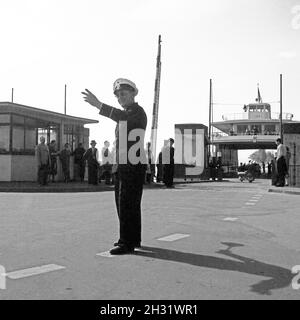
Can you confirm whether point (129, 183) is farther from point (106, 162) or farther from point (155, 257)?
point (106, 162)

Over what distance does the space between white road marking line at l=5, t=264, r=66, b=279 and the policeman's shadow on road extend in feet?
3.58

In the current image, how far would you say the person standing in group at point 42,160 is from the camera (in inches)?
706

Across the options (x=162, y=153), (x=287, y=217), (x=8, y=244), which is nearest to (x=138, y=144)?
(x=8, y=244)

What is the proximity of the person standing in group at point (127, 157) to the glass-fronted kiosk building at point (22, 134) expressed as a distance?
15028 millimetres

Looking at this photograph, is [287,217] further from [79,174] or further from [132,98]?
[79,174]

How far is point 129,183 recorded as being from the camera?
573 cm

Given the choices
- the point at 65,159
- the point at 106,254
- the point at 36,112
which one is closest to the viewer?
the point at 106,254

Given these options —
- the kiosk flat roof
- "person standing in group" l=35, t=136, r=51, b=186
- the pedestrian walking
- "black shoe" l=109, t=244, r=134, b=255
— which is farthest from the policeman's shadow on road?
the kiosk flat roof

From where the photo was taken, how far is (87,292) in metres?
4.01

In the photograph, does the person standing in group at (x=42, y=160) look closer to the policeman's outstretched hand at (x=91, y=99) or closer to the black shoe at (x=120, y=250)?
the policeman's outstretched hand at (x=91, y=99)

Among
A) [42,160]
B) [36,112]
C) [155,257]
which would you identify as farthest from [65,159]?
[155,257]

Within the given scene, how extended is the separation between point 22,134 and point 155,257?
55.4ft

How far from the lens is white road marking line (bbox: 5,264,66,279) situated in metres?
4.56
